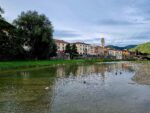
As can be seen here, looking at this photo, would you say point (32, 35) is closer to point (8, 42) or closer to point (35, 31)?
point (35, 31)

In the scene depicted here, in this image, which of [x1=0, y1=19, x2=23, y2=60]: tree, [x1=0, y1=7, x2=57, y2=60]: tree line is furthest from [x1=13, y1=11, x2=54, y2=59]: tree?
[x1=0, y1=19, x2=23, y2=60]: tree

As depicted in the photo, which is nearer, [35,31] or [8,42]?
[8,42]

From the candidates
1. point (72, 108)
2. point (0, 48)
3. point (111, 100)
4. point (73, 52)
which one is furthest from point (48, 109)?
point (73, 52)

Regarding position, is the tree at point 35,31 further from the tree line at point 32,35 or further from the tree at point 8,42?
the tree at point 8,42

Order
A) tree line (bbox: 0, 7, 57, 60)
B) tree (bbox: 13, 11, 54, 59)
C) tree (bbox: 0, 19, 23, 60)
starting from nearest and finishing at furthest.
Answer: tree (bbox: 0, 19, 23, 60)
tree line (bbox: 0, 7, 57, 60)
tree (bbox: 13, 11, 54, 59)

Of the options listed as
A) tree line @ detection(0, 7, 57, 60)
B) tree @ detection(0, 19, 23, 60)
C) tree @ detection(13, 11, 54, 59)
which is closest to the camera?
tree @ detection(0, 19, 23, 60)

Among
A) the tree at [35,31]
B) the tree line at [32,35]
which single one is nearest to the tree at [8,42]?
the tree line at [32,35]

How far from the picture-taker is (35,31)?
263 ft

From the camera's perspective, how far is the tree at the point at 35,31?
3199 inches

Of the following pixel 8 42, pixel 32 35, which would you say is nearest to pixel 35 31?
pixel 32 35

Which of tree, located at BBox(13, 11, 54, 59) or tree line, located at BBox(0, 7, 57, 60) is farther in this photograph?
tree, located at BBox(13, 11, 54, 59)

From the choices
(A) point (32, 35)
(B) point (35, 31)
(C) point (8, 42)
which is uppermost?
(B) point (35, 31)

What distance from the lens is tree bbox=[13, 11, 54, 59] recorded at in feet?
267

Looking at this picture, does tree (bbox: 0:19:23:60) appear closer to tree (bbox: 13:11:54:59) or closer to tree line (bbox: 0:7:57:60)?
tree line (bbox: 0:7:57:60)
